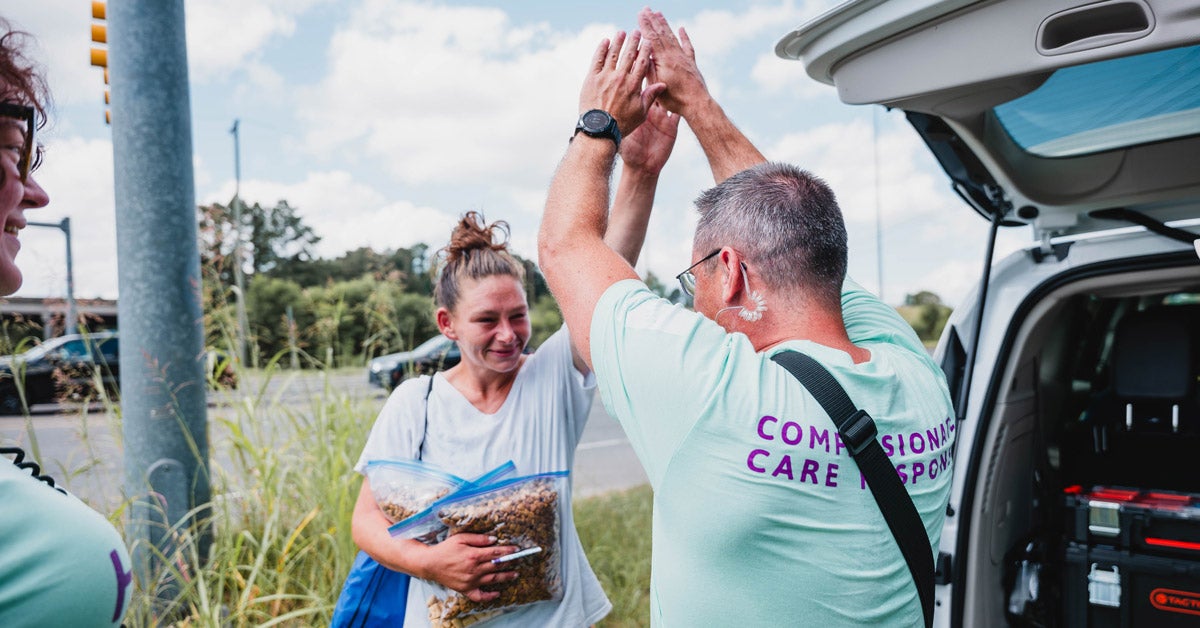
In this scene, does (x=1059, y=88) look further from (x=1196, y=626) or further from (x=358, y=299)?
(x=358, y=299)

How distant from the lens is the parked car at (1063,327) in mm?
1667

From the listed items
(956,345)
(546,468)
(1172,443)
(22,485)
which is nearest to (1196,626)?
(1172,443)

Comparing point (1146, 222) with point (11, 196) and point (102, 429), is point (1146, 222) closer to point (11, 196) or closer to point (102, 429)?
point (11, 196)

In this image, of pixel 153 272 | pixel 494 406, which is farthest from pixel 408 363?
pixel 494 406

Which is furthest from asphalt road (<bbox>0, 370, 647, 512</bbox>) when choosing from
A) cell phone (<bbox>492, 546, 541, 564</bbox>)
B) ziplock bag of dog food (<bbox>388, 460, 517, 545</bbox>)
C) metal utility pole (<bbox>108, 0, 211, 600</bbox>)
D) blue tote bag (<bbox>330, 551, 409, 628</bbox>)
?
cell phone (<bbox>492, 546, 541, 564</bbox>)

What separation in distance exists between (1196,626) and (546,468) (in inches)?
90.5

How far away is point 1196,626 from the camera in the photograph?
2518 millimetres

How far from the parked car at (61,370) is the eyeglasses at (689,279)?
10.2 ft

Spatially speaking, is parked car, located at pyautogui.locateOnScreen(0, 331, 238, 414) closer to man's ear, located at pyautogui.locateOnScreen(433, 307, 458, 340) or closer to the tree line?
the tree line

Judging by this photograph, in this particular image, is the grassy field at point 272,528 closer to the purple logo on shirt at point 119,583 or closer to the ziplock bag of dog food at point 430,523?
the ziplock bag of dog food at point 430,523

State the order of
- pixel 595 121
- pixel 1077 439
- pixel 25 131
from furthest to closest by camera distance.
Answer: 1. pixel 1077 439
2. pixel 595 121
3. pixel 25 131

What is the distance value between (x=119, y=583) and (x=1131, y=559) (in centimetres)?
296

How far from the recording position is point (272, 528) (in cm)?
349

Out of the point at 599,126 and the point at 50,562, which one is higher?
the point at 599,126
